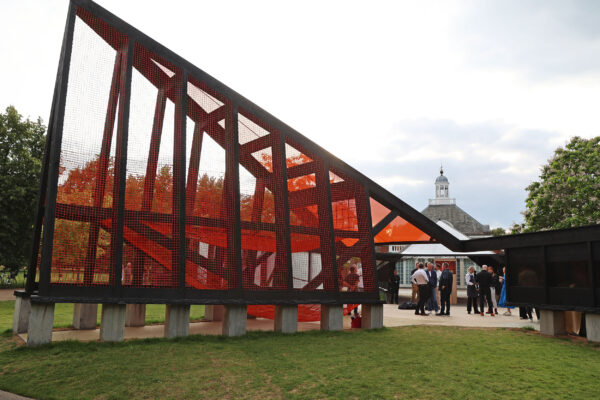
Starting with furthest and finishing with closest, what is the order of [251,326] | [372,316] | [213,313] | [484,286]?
[484,286] → [213,313] → [251,326] → [372,316]

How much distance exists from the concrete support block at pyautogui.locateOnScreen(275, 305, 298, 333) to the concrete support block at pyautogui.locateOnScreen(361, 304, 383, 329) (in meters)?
2.20

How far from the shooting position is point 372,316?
1108 centimetres

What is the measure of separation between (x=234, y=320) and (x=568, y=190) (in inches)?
989

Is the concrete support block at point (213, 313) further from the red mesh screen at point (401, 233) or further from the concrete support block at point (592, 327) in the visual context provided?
the concrete support block at point (592, 327)

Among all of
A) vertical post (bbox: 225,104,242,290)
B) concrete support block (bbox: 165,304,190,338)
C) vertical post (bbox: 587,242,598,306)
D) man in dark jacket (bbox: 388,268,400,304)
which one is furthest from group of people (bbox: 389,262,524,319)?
concrete support block (bbox: 165,304,190,338)

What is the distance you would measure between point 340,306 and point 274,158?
3904mm

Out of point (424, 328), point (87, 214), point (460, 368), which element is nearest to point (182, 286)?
point (87, 214)

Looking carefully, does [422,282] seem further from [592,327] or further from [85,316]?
[85,316]

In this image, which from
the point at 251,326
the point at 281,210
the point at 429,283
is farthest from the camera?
the point at 429,283

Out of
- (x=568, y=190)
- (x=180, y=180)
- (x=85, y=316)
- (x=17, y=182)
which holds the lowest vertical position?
(x=85, y=316)

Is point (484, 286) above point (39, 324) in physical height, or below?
above

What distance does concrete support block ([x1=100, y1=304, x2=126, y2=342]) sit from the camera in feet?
25.5

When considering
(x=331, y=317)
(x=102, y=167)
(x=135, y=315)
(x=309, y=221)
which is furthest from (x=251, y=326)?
(x=102, y=167)

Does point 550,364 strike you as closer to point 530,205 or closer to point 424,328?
point 424,328
